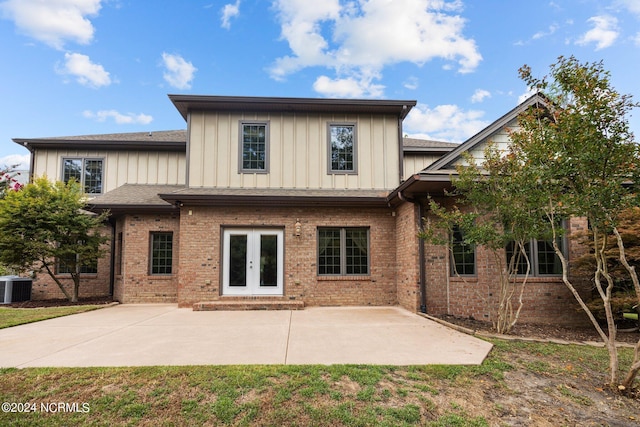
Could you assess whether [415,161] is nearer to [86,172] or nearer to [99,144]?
[99,144]

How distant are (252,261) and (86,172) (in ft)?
25.1

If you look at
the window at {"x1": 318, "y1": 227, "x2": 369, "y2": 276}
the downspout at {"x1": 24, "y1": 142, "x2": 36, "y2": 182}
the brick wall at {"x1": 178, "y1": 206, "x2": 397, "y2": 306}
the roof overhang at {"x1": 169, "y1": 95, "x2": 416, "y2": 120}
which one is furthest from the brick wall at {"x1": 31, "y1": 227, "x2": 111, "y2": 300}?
the window at {"x1": 318, "y1": 227, "x2": 369, "y2": 276}

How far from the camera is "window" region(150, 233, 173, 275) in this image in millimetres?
10828

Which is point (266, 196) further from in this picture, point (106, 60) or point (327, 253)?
point (106, 60)

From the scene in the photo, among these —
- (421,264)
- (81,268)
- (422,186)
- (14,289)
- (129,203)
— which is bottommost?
(14,289)

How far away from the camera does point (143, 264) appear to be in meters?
10.6

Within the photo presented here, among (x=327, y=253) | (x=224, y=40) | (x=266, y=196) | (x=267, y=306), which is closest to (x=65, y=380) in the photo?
(x=267, y=306)

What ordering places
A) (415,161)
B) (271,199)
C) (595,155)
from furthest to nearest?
(415,161), (271,199), (595,155)

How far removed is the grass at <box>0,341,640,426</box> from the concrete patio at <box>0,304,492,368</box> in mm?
401

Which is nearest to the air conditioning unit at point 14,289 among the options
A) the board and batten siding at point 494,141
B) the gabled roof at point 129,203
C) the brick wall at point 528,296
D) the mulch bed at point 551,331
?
the gabled roof at point 129,203

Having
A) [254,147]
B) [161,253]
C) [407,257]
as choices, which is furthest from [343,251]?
[161,253]

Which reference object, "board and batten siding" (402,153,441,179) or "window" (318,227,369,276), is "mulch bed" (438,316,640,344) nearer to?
"window" (318,227,369,276)

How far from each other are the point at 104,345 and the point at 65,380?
1576 mm

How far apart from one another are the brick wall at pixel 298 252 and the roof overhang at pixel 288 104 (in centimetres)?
319
